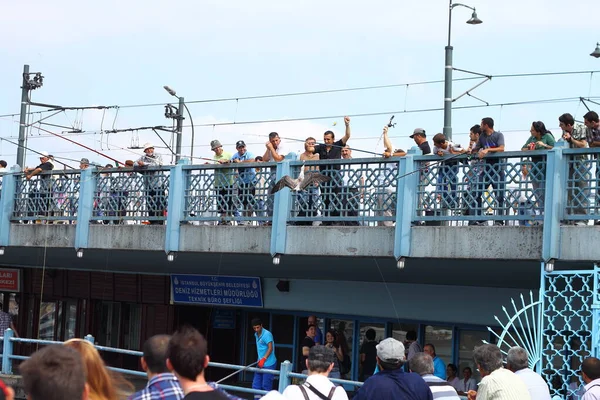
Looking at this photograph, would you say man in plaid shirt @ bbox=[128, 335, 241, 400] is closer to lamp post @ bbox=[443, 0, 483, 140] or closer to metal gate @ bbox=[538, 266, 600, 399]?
metal gate @ bbox=[538, 266, 600, 399]

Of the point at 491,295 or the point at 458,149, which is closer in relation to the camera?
the point at 458,149

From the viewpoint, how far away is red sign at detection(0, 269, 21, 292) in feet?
77.4

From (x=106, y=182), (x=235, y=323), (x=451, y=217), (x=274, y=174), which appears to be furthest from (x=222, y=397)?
(x=235, y=323)

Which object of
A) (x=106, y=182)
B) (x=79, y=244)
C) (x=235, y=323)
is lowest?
Answer: (x=235, y=323)

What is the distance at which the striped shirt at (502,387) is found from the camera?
6.86m

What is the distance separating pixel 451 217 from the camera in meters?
11.7

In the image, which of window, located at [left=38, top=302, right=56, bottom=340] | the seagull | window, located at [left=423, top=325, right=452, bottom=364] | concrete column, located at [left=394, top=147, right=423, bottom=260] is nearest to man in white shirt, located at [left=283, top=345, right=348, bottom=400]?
concrete column, located at [left=394, top=147, right=423, bottom=260]

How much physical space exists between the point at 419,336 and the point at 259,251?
414cm

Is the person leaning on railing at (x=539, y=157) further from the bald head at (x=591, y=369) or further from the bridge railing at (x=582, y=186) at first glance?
the bald head at (x=591, y=369)

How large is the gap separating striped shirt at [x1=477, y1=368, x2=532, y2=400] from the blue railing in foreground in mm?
4118

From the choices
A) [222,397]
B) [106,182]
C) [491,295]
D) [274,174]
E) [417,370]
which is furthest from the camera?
[106,182]

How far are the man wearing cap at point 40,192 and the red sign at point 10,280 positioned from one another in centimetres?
646

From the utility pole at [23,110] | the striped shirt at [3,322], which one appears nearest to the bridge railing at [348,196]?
the striped shirt at [3,322]

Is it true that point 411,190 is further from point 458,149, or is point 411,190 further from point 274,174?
point 274,174
